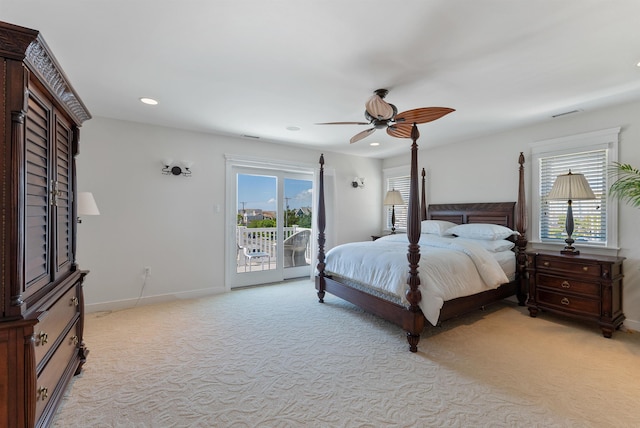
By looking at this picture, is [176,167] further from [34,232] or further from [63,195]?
[34,232]

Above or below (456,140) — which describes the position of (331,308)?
below

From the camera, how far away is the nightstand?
9.39 ft

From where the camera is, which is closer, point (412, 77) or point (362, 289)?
point (412, 77)

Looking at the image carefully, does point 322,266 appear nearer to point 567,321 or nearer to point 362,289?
point 362,289

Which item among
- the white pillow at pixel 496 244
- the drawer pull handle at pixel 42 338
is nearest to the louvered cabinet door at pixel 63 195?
the drawer pull handle at pixel 42 338

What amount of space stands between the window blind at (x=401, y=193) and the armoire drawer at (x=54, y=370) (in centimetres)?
519

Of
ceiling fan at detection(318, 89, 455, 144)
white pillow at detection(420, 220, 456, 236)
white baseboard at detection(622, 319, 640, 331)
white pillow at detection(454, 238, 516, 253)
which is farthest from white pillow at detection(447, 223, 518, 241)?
ceiling fan at detection(318, 89, 455, 144)

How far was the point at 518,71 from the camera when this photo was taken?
242 cm

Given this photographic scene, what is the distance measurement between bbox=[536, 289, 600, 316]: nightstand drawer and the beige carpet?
0.20 metres

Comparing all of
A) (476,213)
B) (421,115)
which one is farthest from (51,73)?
(476,213)

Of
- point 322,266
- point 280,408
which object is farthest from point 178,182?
point 280,408

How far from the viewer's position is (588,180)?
11.2 ft

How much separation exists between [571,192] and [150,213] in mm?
5203

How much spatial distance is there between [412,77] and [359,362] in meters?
2.52
